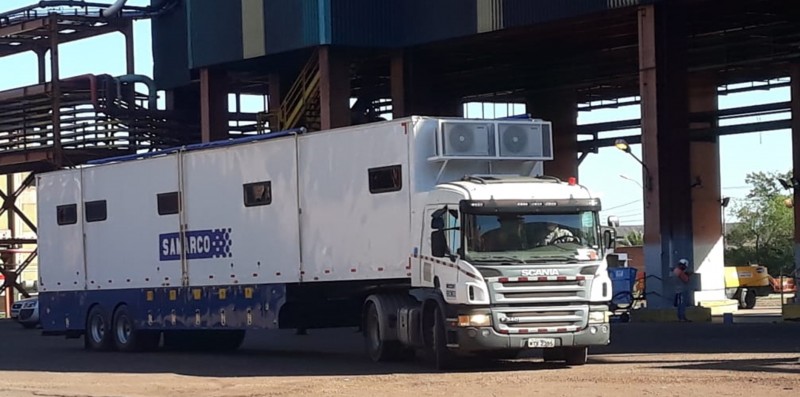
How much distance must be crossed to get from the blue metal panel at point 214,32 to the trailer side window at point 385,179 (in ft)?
78.6

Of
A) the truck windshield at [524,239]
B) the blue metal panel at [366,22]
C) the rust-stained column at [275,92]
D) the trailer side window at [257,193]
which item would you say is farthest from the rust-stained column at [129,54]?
the truck windshield at [524,239]

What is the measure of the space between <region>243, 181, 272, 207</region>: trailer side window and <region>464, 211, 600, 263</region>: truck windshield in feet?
19.2

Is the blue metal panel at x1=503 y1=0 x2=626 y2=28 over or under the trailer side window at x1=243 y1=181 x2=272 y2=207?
over

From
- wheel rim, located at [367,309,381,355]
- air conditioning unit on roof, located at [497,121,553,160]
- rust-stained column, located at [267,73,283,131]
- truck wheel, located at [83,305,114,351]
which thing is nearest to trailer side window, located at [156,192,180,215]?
truck wheel, located at [83,305,114,351]

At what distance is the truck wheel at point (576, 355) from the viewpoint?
72.6ft

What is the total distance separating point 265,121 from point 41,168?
10833 mm

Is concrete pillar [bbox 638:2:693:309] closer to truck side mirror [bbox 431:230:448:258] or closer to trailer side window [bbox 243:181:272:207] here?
trailer side window [bbox 243:181:272:207]

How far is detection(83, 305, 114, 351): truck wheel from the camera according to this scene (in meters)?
30.5

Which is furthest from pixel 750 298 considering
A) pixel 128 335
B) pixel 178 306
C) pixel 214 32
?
pixel 178 306

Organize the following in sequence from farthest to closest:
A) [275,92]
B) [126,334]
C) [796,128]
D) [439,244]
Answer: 1. [275,92]
2. [796,128]
3. [126,334]
4. [439,244]

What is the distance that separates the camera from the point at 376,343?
23.6 m

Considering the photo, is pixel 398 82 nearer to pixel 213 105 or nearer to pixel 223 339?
pixel 213 105

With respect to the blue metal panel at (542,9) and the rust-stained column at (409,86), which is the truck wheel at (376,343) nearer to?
the blue metal panel at (542,9)

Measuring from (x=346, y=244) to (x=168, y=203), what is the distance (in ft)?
20.1
